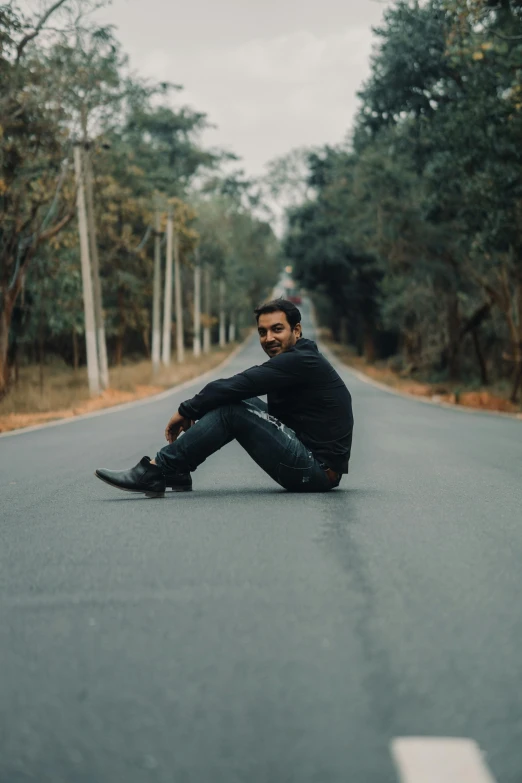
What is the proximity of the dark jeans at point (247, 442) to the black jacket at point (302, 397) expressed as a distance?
0.10 metres

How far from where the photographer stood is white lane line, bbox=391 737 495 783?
2.96 meters

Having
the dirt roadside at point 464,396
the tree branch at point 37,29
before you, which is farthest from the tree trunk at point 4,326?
the dirt roadside at point 464,396

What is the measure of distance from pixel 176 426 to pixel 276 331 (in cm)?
100

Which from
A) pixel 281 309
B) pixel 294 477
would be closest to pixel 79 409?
pixel 294 477

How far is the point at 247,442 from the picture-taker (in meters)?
8.01

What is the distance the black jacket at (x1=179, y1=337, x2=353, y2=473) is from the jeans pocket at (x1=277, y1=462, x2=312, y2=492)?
17cm

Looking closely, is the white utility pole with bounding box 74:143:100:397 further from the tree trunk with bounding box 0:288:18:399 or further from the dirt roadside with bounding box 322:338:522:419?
the dirt roadside with bounding box 322:338:522:419

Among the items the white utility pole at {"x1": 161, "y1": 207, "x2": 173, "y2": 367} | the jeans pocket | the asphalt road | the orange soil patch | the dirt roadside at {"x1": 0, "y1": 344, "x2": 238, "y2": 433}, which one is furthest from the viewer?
the white utility pole at {"x1": 161, "y1": 207, "x2": 173, "y2": 367}

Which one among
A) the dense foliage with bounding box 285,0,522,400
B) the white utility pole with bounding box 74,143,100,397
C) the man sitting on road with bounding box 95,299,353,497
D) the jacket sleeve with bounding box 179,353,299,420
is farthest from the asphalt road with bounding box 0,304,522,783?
the white utility pole with bounding box 74,143,100,397

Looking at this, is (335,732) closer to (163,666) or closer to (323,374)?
(163,666)

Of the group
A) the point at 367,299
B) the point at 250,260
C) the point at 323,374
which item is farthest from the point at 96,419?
the point at 250,260

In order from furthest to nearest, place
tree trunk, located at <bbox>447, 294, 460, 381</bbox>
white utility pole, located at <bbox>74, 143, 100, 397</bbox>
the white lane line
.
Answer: tree trunk, located at <bbox>447, 294, 460, 381</bbox> → white utility pole, located at <bbox>74, 143, 100, 397</bbox> → the white lane line

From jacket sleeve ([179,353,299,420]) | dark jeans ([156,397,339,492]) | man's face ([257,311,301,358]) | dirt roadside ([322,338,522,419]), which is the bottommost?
dirt roadside ([322,338,522,419])

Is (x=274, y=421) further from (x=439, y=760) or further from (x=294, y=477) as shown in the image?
(x=439, y=760)
